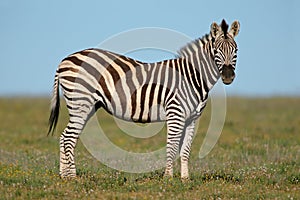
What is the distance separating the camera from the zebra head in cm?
962

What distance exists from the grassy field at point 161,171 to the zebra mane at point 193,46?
2724mm

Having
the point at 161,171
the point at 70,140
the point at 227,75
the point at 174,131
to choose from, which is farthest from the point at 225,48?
the point at 70,140

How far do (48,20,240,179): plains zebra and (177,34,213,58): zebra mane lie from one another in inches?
0.9

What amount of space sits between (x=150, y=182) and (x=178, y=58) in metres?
2.95

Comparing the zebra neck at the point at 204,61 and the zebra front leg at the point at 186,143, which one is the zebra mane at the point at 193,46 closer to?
the zebra neck at the point at 204,61

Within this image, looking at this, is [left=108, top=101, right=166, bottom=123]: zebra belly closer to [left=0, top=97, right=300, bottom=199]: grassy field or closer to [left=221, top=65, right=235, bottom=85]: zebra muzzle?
[left=0, top=97, right=300, bottom=199]: grassy field

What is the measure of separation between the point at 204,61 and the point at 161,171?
283 centimetres

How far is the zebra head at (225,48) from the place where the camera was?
9.62 meters

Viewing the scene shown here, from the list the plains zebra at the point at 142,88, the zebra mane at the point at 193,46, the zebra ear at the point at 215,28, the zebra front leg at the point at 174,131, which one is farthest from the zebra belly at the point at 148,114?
the zebra ear at the point at 215,28

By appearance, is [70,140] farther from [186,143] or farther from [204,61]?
[204,61]

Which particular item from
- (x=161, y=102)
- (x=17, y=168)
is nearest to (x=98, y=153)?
(x=17, y=168)

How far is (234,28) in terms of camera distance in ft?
33.6

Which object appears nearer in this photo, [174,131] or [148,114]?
[174,131]

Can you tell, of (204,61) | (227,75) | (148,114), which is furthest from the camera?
(204,61)
